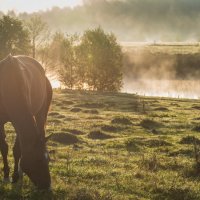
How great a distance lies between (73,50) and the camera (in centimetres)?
8569

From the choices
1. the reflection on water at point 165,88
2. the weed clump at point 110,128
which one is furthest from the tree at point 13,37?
the weed clump at point 110,128

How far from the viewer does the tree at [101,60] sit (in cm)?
8331

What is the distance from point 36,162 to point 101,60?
72.6m

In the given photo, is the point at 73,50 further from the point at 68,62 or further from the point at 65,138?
the point at 65,138

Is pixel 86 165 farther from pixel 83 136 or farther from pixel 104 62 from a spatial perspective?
pixel 104 62

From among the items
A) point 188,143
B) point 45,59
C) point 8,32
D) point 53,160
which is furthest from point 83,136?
point 45,59

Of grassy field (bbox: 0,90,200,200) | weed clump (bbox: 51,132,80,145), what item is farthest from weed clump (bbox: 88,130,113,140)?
weed clump (bbox: 51,132,80,145)

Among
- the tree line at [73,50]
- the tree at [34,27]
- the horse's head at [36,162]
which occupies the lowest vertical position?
the horse's head at [36,162]

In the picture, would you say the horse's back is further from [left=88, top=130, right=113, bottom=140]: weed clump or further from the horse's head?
[left=88, top=130, right=113, bottom=140]: weed clump

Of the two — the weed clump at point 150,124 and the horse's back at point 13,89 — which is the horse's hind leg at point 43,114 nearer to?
the horse's back at point 13,89

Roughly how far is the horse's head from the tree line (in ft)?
227

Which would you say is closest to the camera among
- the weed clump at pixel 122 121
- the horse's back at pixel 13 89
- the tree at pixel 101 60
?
the horse's back at pixel 13 89

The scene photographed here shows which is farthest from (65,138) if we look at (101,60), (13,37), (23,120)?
(101,60)

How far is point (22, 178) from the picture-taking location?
44.1ft
